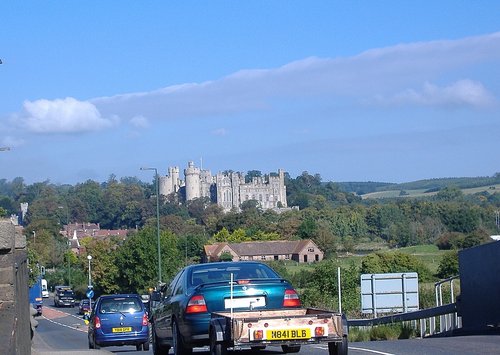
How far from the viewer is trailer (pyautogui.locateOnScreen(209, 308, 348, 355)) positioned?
12547 millimetres

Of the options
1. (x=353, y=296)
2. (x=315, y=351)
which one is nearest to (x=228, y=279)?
(x=315, y=351)

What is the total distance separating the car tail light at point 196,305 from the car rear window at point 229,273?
0.60 metres

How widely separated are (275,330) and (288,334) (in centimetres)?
18

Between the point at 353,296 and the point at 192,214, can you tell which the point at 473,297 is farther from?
the point at 192,214

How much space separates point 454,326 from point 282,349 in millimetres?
11947

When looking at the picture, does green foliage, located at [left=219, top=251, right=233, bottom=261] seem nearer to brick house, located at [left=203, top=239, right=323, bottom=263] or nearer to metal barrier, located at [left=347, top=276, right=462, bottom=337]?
brick house, located at [left=203, top=239, right=323, bottom=263]

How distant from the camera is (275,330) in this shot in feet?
41.5

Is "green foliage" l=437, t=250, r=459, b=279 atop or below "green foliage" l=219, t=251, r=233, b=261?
below

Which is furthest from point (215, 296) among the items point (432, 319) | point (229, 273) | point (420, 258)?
point (420, 258)

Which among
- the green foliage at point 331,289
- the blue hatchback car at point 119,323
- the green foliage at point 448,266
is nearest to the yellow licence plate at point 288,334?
the blue hatchback car at point 119,323

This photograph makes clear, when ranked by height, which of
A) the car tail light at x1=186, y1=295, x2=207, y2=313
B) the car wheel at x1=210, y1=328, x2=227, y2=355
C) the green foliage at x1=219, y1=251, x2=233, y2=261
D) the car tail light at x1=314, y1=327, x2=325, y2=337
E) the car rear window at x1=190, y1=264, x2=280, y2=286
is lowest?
the car wheel at x1=210, y1=328, x2=227, y2=355

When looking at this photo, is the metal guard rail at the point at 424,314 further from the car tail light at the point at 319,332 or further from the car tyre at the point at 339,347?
the car tail light at the point at 319,332

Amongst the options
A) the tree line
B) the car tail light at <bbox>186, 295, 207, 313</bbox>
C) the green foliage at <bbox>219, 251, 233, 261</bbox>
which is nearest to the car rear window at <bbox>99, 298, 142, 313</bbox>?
the car tail light at <bbox>186, 295, 207, 313</bbox>

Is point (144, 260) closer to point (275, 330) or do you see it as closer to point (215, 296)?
point (215, 296)
